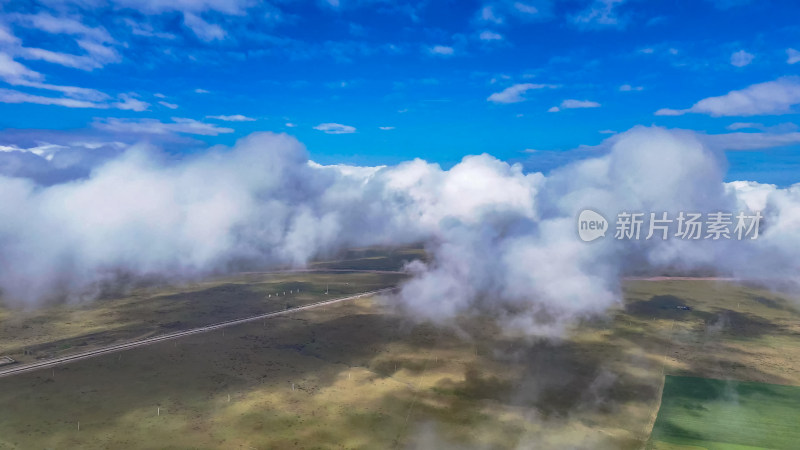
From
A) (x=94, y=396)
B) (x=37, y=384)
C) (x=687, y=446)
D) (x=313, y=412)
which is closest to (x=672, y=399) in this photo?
(x=687, y=446)

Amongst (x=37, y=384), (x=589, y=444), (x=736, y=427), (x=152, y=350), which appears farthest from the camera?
(x=152, y=350)

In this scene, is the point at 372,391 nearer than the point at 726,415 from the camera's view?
No

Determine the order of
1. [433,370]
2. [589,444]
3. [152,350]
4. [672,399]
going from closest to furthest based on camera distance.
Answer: [589,444], [672,399], [433,370], [152,350]

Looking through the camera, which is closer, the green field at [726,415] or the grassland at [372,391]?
the green field at [726,415]

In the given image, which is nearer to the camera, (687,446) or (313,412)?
(687,446)

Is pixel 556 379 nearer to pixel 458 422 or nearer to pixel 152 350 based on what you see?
pixel 458 422
